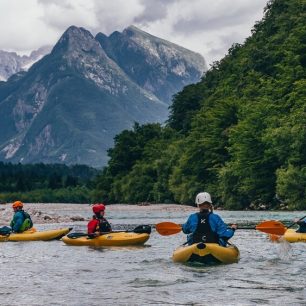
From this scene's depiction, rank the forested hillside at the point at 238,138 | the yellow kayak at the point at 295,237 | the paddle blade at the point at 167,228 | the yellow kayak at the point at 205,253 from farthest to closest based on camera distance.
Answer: the forested hillside at the point at 238,138
the yellow kayak at the point at 295,237
the paddle blade at the point at 167,228
the yellow kayak at the point at 205,253

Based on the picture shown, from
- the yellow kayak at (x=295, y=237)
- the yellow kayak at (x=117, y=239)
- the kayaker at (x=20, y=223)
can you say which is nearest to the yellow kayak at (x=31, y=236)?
the kayaker at (x=20, y=223)

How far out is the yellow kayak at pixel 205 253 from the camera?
17.6 m

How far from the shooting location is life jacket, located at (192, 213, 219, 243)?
1786 centimetres

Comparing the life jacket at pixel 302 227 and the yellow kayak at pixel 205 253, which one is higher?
the life jacket at pixel 302 227

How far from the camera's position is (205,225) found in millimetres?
17953

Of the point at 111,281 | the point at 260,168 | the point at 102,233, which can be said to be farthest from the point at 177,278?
the point at 260,168

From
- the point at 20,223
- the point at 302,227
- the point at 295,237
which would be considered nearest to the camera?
the point at 295,237

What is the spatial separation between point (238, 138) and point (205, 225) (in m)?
50.2

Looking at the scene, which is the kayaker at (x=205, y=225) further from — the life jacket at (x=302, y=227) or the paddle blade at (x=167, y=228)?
the life jacket at (x=302, y=227)

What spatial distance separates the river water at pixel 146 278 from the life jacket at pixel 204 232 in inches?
33.7

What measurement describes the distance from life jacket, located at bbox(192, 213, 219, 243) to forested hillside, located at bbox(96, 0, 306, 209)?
1402 inches

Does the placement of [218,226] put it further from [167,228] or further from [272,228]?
[167,228]

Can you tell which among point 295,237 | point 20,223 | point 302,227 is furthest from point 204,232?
point 20,223

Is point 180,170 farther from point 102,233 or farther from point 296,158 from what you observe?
point 102,233
